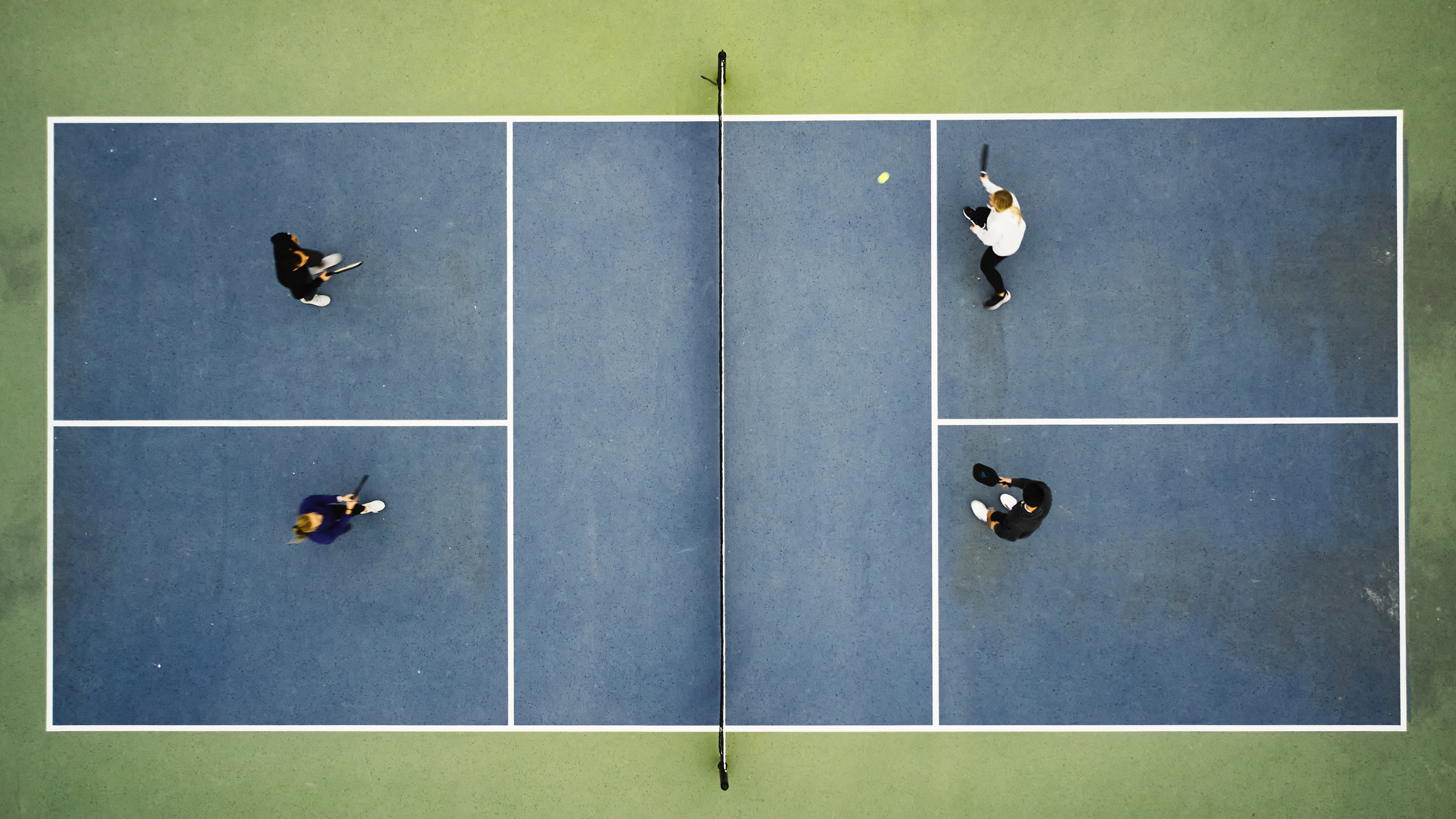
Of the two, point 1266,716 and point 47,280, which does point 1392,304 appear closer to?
point 1266,716

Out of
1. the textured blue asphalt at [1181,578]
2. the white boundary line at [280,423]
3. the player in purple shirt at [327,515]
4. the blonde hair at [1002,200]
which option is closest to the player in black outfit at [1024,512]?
the textured blue asphalt at [1181,578]

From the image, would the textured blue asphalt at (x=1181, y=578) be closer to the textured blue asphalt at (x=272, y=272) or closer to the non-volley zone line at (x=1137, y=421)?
the non-volley zone line at (x=1137, y=421)

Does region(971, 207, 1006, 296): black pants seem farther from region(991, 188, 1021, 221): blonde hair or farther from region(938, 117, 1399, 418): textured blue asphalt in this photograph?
region(991, 188, 1021, 221): blonde hair

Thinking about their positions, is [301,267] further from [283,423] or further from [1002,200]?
[1002,200]

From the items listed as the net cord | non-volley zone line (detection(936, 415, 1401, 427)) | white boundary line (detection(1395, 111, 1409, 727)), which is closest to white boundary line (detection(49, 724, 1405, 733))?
the net cord

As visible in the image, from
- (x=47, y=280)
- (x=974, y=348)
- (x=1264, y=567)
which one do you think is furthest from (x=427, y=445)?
(x=1264, y=567)
